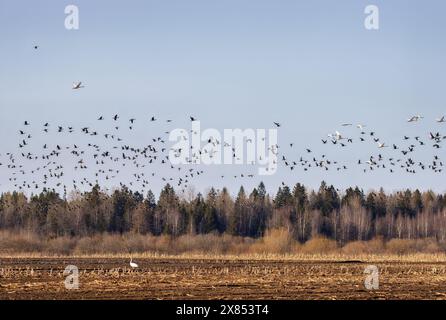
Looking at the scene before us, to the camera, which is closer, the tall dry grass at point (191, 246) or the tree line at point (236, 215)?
the tall dry grass at point (191, 246)

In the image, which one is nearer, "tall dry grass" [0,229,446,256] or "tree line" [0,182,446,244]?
"tall dry grass" [0,229,446,256]

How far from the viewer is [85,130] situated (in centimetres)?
4294

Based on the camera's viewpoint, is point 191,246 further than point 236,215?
No

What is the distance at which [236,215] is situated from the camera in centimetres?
10975

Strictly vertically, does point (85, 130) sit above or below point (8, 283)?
above

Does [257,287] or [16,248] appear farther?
[16,248]

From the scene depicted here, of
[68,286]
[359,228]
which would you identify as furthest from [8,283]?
[359,228]

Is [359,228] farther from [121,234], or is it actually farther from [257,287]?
[257,287]

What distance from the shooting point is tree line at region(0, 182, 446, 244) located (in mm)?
97625

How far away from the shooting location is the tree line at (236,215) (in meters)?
97.6
